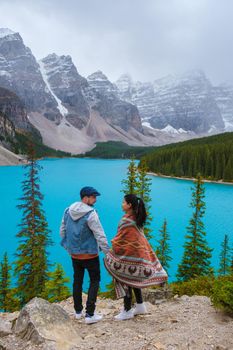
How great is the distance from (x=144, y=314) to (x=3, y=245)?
27443 millimetres

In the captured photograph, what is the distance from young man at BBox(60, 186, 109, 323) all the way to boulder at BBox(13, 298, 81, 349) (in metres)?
0.90

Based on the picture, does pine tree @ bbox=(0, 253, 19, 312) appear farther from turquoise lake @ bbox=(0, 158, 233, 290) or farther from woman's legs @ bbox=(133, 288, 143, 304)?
woman's legs @ bbox=(133, 288, 143, 304)

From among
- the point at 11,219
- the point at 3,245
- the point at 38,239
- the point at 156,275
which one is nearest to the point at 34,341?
the point at 156,275

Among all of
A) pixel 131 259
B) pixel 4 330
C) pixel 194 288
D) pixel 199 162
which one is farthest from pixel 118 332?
pixel 199 162

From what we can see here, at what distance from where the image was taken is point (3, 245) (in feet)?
106

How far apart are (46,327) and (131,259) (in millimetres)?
1986

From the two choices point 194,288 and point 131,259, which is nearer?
point 131,259

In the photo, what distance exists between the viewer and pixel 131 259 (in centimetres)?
680

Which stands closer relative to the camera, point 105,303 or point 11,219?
point 105,303

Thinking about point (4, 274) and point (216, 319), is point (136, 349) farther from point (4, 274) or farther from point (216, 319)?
point (4, 274)

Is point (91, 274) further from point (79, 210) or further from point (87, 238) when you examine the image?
point (79, 210)

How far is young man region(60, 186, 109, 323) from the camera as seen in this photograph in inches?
269

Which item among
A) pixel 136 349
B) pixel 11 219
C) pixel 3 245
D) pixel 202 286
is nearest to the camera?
pixel 136 349

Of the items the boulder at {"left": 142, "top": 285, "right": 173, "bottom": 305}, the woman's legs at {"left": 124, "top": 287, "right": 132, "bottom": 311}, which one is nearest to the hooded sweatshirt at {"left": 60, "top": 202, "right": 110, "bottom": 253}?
the woman's legs at {"left": 124, "top": 287, "right": 132, "bottom": 311}
